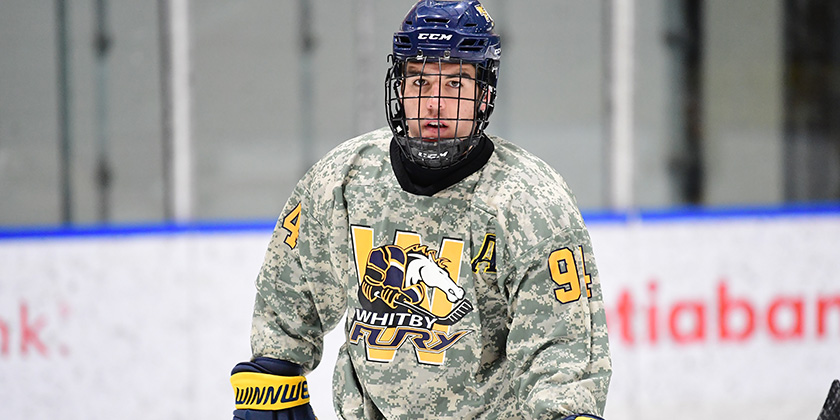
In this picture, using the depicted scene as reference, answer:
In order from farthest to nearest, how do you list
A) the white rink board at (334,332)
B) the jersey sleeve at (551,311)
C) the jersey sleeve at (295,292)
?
the white rink board at (334,332) < the jersey sleeve at (295,292) < the jersey sleeve at (551,311)

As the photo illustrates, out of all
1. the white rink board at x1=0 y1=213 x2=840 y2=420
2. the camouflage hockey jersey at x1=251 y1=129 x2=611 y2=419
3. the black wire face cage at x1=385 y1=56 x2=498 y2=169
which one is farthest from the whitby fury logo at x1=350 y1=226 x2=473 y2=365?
the white rink board at x1=0 y1=213 x2=840 y2=420

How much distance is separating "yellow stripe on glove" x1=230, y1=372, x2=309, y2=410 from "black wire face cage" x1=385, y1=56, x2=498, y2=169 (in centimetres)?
41

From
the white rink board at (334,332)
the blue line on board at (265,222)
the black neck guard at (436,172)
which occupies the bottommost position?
the white rink board at (334,332)

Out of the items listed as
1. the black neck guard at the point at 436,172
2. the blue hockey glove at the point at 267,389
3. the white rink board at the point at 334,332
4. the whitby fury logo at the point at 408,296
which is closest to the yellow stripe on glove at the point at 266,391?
the blue hockey glove at the point at 267,389

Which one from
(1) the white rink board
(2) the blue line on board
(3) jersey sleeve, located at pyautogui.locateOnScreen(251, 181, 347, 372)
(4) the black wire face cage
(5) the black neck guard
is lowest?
(1) the white rink board

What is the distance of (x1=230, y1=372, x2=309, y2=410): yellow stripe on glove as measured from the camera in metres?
1.52

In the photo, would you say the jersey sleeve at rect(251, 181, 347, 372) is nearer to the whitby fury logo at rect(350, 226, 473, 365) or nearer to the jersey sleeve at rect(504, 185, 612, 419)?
the whitby fury logo at rect(350, 226, 473, 365)

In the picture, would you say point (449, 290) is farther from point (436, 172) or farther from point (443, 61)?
point (443, 61)

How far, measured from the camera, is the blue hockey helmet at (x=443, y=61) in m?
1.40

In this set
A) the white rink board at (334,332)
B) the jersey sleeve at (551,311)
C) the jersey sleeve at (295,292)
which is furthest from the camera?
the white rink board at (334,332)

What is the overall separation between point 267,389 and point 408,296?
0.95 feet

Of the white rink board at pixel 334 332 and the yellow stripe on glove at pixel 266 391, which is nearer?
the yellow stripe on glove at pixel 266 391

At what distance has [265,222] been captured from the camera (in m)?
3.31

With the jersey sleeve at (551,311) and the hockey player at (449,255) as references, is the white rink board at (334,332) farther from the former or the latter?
the jersey sleeve at (551,311)
